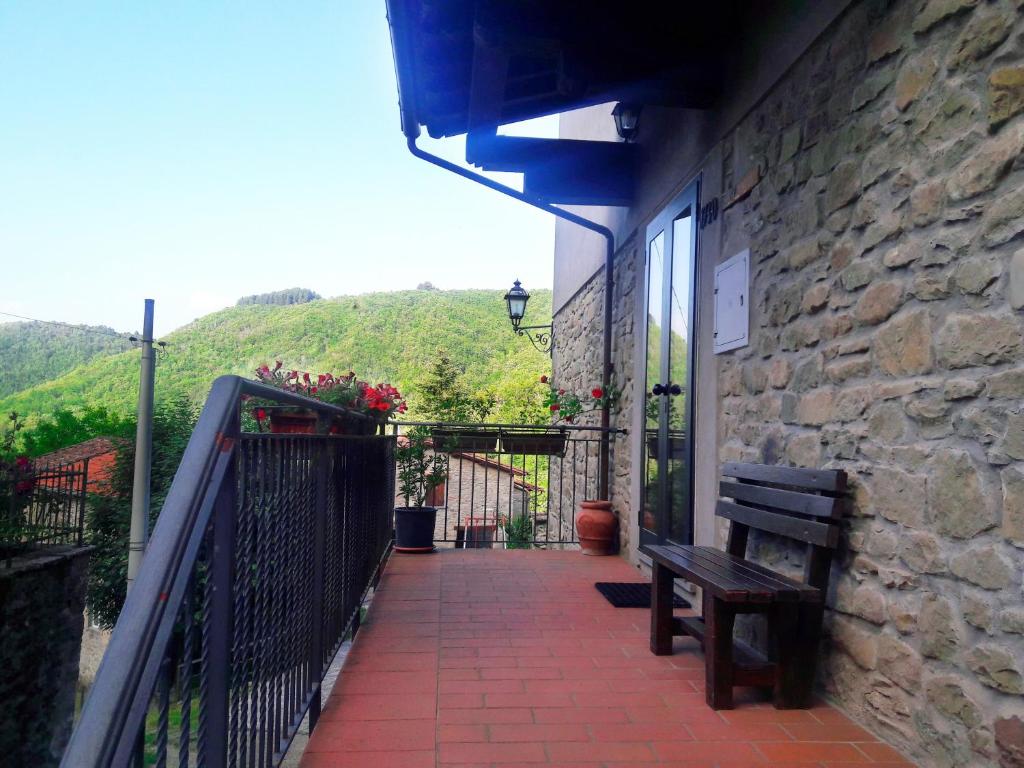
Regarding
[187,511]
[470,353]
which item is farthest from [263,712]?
[470,353]

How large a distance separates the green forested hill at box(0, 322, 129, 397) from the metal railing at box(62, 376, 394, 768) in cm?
3055

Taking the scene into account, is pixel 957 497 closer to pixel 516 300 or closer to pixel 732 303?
pixel 732 303

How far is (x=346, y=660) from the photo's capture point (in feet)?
9.59

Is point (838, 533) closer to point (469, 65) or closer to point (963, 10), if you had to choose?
point (963, 10)

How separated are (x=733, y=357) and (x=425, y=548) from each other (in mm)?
3217

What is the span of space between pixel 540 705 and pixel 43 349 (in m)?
34.3

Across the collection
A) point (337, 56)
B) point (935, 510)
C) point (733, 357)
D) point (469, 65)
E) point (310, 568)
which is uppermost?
point (337, 56)

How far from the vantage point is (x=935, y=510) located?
195cm

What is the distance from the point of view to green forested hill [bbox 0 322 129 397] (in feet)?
95.9

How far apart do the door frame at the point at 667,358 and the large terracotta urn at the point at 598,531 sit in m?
0.63

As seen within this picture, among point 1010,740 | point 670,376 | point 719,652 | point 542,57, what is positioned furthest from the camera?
point 670,376

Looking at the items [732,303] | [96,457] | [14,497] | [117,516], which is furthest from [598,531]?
[96,457]

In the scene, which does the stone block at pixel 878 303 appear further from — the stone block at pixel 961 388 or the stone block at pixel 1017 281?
the stone block at pixel 1017 281

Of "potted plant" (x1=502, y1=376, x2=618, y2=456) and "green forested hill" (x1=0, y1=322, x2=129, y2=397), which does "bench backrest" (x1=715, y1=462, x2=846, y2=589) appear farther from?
"green forested hill" (x1=0, y1=322, x2=129, y2=397)
